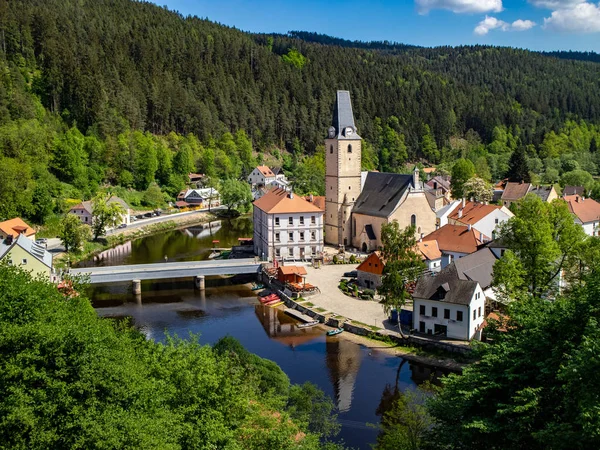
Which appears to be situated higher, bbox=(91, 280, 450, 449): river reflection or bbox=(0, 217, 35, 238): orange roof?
bbox=(0, 217, 35, 238): orange roof

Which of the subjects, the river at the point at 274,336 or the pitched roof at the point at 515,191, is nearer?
the river at the point at 274,336

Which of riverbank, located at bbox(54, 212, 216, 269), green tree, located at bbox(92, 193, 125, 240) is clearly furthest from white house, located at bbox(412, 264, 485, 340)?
green tree, located at bbox(92, 193, 125, 240)

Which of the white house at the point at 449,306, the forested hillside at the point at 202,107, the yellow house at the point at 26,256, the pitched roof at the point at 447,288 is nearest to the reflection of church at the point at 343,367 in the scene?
the white house at the point at 449,306

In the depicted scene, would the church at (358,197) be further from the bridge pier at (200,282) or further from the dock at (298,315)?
the dock at (298,315)

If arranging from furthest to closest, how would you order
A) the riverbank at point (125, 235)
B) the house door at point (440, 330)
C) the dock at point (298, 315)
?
the riverbank at point (125, 235), the dock at point (298, 315), the house door at point (440, 330)

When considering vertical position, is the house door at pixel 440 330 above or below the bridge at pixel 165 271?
below

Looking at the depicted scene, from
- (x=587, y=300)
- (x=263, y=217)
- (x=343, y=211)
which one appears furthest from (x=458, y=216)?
(x=587, y=300)

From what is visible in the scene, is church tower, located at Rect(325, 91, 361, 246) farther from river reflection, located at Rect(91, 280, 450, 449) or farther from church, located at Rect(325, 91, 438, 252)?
river reflection, located at Rect(91, 280, 450, 449)
